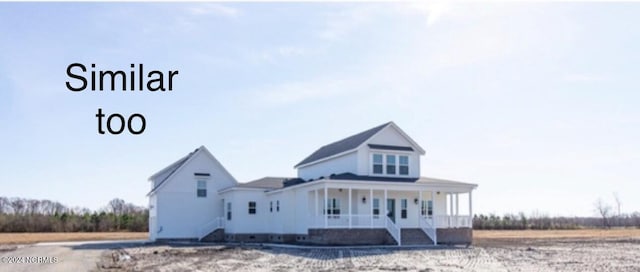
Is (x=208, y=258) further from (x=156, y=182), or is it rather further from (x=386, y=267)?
(x=156, y=182)

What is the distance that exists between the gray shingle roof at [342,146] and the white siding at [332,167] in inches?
16.0

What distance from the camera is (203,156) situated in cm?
4284

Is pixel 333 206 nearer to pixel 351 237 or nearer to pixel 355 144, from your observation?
pixel 351 237

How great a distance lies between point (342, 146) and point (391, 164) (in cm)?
396

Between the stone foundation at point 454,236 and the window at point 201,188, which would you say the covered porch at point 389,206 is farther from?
the window at point 201,188

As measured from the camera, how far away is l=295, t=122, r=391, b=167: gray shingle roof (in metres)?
36.4

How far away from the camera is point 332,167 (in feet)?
128

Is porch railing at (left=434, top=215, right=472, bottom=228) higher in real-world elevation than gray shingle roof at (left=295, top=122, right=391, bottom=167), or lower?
lower

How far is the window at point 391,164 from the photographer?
35953 millimetres

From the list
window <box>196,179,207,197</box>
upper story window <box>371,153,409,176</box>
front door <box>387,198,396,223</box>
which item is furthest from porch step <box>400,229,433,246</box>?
window <box>196,179,207,197</box>

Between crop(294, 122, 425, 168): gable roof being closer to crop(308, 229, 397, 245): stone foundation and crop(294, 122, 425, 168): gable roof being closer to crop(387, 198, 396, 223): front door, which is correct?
crop(387, 198, 396, 223): front door

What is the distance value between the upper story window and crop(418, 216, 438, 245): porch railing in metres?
3.07

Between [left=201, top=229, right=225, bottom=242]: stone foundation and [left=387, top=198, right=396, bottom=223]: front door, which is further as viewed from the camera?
[left=201, top=229, right=225, bottom=242]: stone foundation

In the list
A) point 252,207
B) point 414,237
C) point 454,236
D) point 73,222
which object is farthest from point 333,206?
point 73,222
